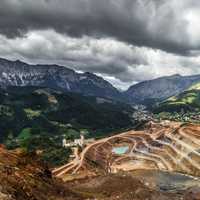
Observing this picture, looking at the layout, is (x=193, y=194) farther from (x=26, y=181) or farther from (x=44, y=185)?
(x=26, y=181)

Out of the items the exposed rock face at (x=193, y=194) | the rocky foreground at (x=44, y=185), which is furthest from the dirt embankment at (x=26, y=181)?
the exposed rock face at (x=193, y=194)

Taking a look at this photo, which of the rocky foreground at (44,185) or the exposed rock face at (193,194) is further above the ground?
the rocky foreground at (44,185)

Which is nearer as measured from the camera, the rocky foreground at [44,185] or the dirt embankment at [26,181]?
the dirt embankment at [26,181]

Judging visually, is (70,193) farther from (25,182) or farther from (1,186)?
(1,186)

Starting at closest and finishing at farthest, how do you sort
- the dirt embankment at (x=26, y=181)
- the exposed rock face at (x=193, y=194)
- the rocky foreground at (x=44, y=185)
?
1. the dirt embankment at (x=26, y=181)
2. the rocky foreground at (x=44, y=185)
3. the exposed rock face at (x=193, y=194)

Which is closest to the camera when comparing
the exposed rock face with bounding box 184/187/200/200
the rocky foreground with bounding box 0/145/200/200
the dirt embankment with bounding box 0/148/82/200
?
the dirt embankment with bounding box 0/148/82/200

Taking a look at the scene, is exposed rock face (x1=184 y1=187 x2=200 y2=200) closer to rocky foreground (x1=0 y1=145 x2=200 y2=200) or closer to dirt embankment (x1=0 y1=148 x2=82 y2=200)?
rocky foreground (x1=0 y1=145 x2=200 y2=200)

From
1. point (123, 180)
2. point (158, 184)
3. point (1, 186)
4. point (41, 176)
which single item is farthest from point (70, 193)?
point (158, 184)

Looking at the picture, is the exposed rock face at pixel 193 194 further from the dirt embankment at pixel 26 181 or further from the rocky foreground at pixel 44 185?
the dirt embankment at pixel 26 181

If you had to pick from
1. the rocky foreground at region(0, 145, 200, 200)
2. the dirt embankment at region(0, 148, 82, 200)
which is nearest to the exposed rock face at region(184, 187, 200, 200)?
the rocky foreground at region(0, 145, 200, 200)
